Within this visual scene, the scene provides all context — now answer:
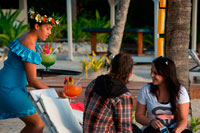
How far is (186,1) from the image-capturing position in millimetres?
3605

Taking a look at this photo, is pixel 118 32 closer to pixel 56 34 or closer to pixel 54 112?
pixel 56 34

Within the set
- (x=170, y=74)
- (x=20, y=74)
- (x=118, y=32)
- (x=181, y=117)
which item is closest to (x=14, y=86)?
(x=20, y=74)

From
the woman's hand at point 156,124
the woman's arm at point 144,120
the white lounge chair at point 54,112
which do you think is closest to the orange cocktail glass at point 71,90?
the white lounge chair at point 54,112

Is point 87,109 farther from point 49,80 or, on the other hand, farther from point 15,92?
point 49,80

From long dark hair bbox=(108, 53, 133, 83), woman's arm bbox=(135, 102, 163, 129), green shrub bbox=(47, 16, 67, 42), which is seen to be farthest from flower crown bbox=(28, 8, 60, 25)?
green shrub bbox=(47, 16, 67, 42)

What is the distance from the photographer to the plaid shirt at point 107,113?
240cm

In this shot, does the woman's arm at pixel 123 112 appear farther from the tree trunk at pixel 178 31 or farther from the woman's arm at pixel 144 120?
the tree trunk at pixel 178 31

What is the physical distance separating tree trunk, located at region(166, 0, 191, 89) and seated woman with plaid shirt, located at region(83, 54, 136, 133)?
1.29 meters

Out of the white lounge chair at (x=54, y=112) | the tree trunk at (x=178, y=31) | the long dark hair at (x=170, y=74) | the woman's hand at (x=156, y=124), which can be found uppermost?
the tree trunk at (x=178, y=31)

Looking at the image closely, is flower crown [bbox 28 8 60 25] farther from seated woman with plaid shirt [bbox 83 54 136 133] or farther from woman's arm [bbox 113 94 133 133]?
woman's arm [bbox 113 94 133 133]

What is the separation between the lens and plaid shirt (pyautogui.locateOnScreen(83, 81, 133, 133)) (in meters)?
2.40

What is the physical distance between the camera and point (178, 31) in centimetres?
361

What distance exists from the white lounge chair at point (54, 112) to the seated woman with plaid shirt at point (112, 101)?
0.91 feet

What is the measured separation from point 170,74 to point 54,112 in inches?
33.5
